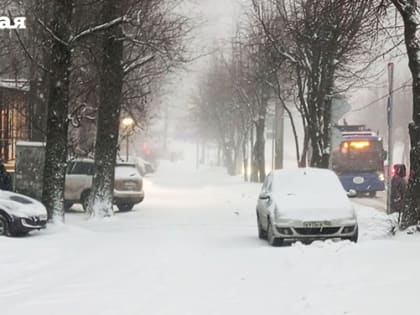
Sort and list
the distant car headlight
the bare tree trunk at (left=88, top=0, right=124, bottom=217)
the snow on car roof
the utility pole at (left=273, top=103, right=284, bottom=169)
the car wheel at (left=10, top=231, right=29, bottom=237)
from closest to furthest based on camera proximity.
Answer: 1. the distant car headlight
2. the snow on car roof
3. the car wheel at (left=10, top=231, right=29, bottom=237)
4. the bare tree trunk at (left=88, top=0, right=124, bottom=217)
5. the utility pole at (left=273, top=103, right=284, bottom=169)

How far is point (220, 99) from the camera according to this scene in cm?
5653

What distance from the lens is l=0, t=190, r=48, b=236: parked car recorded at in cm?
1429

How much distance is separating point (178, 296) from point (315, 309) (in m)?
1.93

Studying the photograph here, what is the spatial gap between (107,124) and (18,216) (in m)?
6.24

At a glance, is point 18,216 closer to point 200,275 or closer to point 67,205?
point 200,275

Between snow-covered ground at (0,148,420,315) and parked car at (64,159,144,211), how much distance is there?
843 centimetres

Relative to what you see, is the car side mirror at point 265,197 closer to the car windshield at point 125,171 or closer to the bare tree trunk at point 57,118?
the bare tree trunk at point 57,118

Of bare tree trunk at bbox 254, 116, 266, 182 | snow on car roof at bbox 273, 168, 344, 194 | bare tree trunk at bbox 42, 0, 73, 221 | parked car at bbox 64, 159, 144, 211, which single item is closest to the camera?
snow on car roof at bbox 273, 168, 344, 194

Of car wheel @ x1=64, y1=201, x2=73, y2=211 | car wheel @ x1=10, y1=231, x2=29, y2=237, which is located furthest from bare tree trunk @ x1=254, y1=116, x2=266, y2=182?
car wheel @ x1=10, y1=231, x2=29, y2=237

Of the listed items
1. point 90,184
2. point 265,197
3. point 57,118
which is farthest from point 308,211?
point 90,184

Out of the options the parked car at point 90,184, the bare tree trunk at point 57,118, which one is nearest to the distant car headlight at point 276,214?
the bare tree trunk at point 57,118

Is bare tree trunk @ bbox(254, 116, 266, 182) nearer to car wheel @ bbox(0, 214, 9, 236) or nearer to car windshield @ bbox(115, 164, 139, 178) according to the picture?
car windshield @ bbox(115, 164, 139, 178)

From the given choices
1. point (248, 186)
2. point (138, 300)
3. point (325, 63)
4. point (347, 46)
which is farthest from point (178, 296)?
point (248, 186)

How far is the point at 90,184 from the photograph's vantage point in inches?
956
